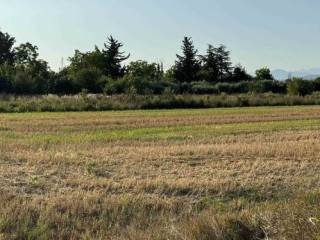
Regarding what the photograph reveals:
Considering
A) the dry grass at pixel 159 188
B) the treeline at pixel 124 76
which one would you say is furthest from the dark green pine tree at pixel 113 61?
the dry grass at pixel 159 188

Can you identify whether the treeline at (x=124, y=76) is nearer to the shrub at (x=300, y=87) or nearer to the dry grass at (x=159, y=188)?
the shrub at (x=300, y=87)

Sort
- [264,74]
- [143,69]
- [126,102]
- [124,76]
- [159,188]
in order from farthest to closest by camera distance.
→ [264,74]
[143,69]
[124,76]
[126,102]
[159,188]

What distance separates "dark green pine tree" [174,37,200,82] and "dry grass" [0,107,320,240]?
73.1 meters

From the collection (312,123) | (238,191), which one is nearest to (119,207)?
(238,191)

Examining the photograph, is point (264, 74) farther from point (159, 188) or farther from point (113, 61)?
point (159, 188)

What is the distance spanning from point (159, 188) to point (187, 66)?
84211 mm

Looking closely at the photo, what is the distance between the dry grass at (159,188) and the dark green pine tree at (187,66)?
7305 centimetres

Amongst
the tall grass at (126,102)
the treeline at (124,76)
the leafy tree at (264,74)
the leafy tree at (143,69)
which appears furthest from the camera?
the leafy tree at (264,74)

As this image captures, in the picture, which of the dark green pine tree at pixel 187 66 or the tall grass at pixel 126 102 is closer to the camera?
the tall grass at pixel 126 102

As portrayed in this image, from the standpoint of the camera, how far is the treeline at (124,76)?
6269cm

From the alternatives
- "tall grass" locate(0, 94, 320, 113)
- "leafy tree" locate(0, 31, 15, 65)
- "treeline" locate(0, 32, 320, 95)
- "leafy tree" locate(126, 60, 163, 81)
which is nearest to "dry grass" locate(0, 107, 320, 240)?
"tall grass" locate(0, 94, 320, 113)

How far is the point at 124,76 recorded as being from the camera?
6700cm

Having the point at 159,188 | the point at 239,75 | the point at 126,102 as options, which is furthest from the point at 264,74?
the point at 159,188

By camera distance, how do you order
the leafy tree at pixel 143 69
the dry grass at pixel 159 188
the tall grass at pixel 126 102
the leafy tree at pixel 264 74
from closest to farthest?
1. the dry grass at pixel 159 188
2. the tall grass at pixel 126 102
3. the leafy tree at pixel 143 69
4. the leafy tree at pixel 264 74
